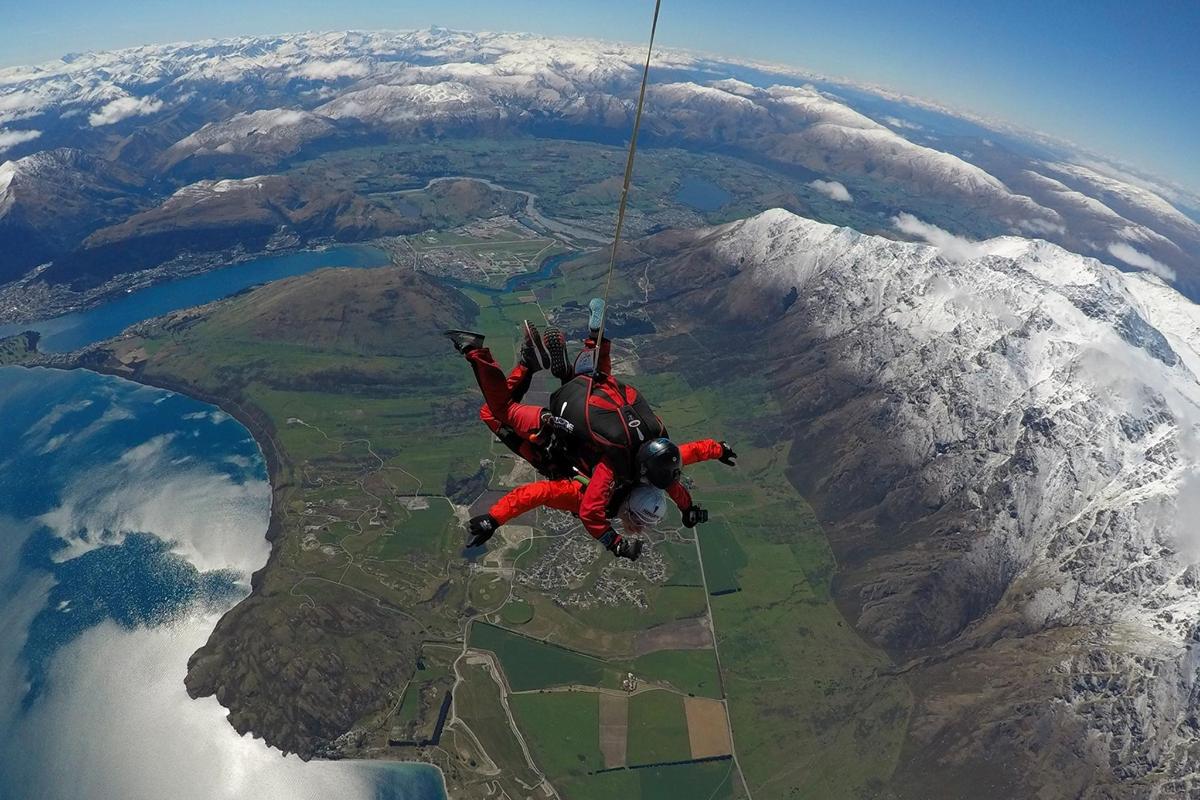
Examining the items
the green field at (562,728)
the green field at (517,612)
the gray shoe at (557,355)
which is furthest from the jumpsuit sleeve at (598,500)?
the green field at (517,612)

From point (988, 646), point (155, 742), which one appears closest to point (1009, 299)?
point (988, 646)

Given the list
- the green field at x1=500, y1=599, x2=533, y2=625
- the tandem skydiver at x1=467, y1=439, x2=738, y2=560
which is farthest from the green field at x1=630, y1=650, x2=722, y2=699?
the tandem skydiver at x1=467, y1=439, x2=738, y2=560

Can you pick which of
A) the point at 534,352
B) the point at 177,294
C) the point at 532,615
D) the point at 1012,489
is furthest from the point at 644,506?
the point at 177,294

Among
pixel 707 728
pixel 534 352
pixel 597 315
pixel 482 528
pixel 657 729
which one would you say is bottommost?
pixel 707 728

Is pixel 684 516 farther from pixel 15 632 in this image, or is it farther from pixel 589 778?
pixel 15 632

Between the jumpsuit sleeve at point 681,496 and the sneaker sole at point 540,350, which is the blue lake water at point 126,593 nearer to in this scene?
the jumpsuit sleeve at point 681,496

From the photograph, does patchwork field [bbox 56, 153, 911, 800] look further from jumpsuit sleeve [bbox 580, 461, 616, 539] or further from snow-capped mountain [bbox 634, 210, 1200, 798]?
jumpsuit sleeve [bbox 580, 461, 616, 539]

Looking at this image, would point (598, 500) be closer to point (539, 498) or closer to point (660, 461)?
point (539, 498)
